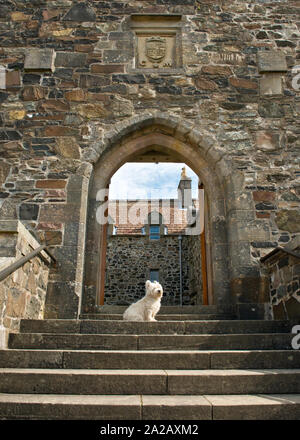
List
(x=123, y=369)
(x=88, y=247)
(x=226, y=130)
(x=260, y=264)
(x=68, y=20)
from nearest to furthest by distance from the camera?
(x=123, y=369), (x=260, y=264), (x=88, y=247), (x=226, y=130), (x=68, y=20)

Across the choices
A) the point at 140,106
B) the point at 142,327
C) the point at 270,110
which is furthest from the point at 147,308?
the point at 270,110

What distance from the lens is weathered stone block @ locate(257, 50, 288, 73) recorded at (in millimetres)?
6098

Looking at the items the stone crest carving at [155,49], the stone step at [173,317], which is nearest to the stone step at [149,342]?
the stone step at [173,317]

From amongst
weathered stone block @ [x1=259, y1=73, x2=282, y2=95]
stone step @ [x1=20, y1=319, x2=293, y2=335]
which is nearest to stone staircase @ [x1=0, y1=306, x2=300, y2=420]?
stone step @ [x1=20, y1=319, x2=293, y2=335]

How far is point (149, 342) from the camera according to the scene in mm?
3279

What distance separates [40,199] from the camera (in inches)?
211

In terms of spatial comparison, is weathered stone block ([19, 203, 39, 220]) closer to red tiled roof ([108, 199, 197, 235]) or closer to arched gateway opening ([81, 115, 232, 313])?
arched gateway opening ([81, 115, 232, 313])

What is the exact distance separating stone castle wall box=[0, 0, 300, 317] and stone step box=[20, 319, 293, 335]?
864mm

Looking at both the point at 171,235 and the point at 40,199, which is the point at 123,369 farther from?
the point at 171,235

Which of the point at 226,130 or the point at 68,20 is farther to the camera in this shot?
the point at 68,20

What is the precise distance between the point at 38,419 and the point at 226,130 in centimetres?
503

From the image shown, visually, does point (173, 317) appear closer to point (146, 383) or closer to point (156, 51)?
point (146, 383)

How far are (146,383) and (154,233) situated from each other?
14.0 m
